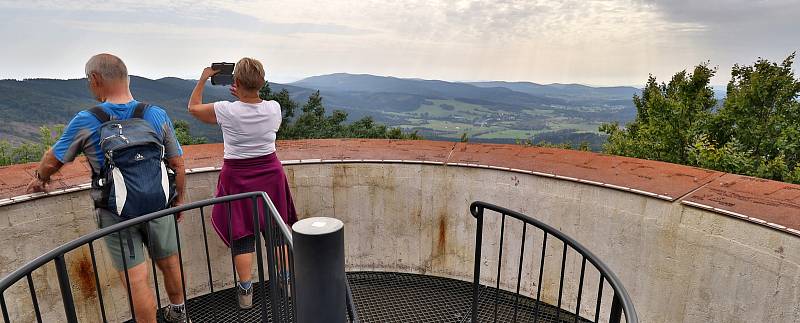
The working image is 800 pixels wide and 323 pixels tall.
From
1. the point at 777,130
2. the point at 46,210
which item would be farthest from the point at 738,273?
the point at 777,130

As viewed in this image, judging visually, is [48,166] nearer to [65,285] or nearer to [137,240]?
[137,240]

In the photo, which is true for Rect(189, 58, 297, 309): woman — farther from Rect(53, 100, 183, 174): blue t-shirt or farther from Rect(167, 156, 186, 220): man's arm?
Rect(53, 100, 183, 174): blue t-shirt

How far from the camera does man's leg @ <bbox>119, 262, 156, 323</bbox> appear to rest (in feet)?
8.57

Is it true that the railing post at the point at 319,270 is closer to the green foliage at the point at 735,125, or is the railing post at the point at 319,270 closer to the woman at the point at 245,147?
the woman at the point at 245,147

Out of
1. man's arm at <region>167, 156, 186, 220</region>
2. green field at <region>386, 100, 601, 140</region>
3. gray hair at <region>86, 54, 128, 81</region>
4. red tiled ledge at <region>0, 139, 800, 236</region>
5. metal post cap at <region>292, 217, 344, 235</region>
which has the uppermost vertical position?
gray hair at <region>86, 54, 128, 81</region>

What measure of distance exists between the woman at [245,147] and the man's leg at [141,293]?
0.56 m

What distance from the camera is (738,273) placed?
135 inches

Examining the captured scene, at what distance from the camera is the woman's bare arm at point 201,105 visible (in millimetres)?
2965

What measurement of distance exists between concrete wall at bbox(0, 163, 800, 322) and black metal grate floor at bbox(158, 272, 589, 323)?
15 cm

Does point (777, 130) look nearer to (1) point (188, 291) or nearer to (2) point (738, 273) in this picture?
(2) point (738, 273)

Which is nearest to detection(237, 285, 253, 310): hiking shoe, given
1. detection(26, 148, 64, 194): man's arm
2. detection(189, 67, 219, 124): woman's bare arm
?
detection(189, 67, 219, 124): woman's bare arm

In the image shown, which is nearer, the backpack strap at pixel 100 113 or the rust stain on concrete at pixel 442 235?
the backpack strap at pixel 100 113

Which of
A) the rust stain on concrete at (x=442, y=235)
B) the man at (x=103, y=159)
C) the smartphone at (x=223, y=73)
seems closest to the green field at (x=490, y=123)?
the rust stain on concrete at (x=442, y=235)

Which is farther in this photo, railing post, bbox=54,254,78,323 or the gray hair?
the gray hair
